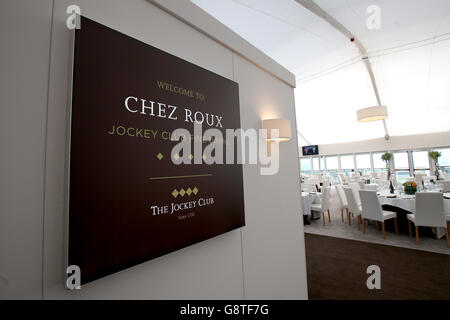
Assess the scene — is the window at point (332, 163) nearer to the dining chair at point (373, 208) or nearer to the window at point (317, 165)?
the window at point (317, 165)

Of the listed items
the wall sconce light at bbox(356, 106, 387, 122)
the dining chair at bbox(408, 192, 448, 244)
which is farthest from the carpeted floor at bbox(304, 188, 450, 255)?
the wall sconce light at bbox(356, 106, 387, 122)

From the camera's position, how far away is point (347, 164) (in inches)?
481

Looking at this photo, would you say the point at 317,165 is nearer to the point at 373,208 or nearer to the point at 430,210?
the point at 373,208

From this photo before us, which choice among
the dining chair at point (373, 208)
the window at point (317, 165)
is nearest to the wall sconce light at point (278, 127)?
the dining chair at point (373, 208)

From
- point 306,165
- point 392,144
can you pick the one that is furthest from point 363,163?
point 306,165

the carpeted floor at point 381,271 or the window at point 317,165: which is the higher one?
the window at point 317,165

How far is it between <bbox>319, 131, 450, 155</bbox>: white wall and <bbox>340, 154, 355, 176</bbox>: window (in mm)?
483

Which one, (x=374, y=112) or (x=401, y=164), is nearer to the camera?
(x=374, y=112)

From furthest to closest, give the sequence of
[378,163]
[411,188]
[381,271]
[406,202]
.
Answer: [378,163] → [411,188] → [406,202] → [381,271]

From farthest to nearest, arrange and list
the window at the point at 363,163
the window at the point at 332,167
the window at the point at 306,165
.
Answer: the window at the point at 306,165 → the window at the point at 332,167 → the window at the point at 363,163

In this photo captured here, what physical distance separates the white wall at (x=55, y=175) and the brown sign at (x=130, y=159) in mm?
109

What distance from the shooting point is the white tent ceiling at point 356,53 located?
10.8ft

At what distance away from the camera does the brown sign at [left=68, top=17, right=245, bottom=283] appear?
0.73 meters

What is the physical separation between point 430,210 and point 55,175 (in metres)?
4.96
